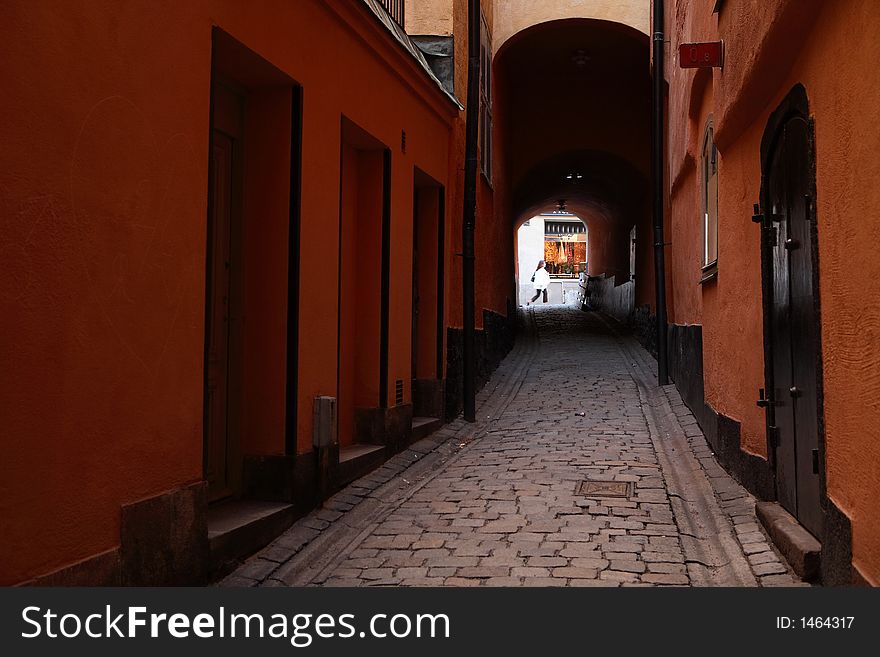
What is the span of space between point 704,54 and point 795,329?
9.99ft

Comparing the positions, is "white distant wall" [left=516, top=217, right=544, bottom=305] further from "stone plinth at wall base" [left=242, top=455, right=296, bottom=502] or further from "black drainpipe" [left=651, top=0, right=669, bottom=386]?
"stone plinth at wall base" [left=242, top=455, right=296, bottom=502]

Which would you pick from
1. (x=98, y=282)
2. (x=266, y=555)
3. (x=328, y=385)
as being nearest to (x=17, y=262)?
(x=98, y=282)

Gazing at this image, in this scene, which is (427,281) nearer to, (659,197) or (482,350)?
(482,350)

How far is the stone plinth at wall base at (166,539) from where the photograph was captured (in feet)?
13.3

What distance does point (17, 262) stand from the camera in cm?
333

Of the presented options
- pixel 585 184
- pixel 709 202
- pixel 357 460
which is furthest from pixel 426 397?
pixel 585 184

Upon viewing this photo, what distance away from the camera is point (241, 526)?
17.4 ft

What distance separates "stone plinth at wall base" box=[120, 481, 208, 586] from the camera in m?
4.05

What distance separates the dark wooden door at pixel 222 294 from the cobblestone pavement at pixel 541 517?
67 cm

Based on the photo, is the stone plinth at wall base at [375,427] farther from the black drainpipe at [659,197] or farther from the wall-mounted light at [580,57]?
the wall-mounted light at [580,57]

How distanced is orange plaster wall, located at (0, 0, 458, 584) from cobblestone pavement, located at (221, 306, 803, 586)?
1.29 metres

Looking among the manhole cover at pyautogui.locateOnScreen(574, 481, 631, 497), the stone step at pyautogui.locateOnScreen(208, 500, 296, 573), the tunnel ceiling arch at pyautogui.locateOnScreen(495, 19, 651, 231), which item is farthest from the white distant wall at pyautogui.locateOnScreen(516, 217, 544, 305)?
the stone step at pyautogui.locateOnScreen(208, 500, 296, 573)

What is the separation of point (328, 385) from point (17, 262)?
3.63 m

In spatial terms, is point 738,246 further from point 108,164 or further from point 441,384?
point 108,164
